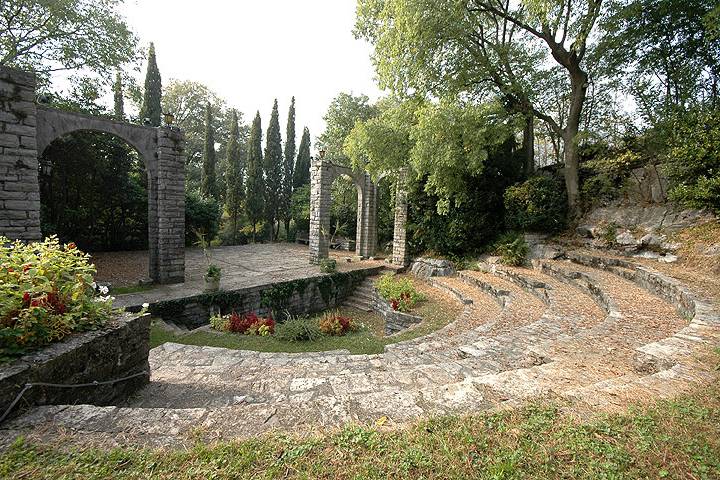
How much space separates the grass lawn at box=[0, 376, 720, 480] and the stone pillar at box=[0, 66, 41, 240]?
6.22 meters

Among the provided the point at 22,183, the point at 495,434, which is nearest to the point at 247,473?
the point at 495,434

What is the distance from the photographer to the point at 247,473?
5.00ft

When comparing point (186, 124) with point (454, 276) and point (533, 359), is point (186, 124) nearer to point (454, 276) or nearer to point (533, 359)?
point (454, 276)

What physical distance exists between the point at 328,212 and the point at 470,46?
23.7 feet

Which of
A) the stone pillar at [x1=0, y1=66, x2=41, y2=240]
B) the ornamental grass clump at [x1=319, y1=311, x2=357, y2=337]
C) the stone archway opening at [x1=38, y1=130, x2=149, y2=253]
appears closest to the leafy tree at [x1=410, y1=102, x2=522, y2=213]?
the ornamental grass clump at [x1=319, y1=311, x2=357, y2=337]

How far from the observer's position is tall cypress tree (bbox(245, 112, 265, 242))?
1941 cm

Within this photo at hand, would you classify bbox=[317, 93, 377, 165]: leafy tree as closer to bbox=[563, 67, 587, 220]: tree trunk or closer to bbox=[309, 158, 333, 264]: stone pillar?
bbox=[309, 158, 333, 264]: stone pillar

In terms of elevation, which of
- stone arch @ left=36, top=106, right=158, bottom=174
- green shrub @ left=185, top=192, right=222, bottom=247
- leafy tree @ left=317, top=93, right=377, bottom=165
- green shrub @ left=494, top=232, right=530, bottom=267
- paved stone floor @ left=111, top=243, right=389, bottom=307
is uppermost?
leafy tree @ left=317, top=93, right=377, bottom=165

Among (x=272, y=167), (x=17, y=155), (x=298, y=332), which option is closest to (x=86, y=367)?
(x=298, y=332)

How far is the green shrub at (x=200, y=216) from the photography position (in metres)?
15.6

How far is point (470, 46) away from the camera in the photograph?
30.5ft

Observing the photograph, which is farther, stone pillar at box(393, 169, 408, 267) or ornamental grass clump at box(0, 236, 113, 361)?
stone pillar at box(393, 169, 408, 267)

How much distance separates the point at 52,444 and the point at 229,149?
19820 mm

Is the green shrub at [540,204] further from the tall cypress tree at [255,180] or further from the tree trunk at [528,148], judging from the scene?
the tall cypress tree at [255,180]
